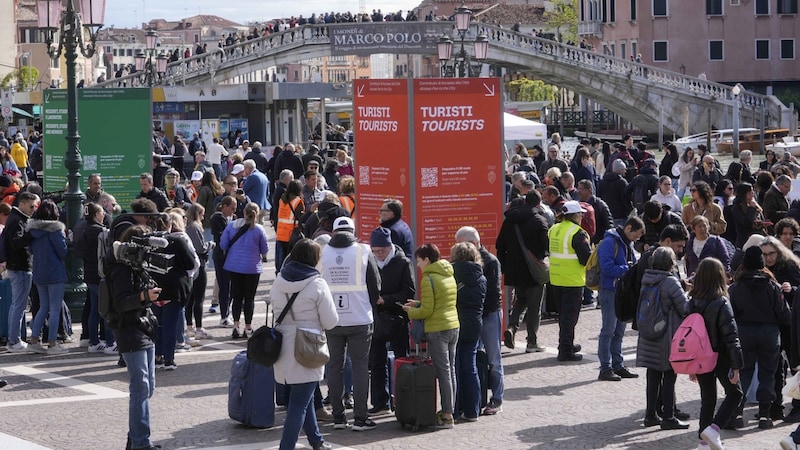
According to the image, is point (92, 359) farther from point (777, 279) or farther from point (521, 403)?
point (777, 279)

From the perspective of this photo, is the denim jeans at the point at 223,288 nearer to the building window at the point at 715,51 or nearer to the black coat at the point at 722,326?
the black coat at the point at 722,326

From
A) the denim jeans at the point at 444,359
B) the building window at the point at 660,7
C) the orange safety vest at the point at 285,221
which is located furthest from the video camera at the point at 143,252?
the building window at the point at 660,7

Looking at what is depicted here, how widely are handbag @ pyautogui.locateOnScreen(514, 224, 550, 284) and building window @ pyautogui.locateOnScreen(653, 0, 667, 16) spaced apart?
64.4 meters

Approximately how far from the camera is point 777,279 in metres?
11.6

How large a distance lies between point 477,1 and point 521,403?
13291 cm

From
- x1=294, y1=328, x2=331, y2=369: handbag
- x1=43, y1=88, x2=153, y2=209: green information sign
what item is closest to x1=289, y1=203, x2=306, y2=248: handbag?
x1=43, y1=88, x2=153, y2=209: green information sign

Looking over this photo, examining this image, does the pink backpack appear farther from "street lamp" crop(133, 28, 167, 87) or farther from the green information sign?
"street lamp" crop(133, 28, 167, 87)

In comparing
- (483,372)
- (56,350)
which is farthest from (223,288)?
(483,372)

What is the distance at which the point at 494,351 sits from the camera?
1193 centimetres

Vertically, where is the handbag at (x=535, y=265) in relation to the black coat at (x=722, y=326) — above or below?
above

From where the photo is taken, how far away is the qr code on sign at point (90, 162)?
768 inches

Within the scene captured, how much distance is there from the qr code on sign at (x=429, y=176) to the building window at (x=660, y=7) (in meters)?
65.0

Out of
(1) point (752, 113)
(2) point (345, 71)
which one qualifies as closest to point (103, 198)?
(1) point (752, 113)

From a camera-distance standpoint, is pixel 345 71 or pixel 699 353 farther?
pixel 345 71
